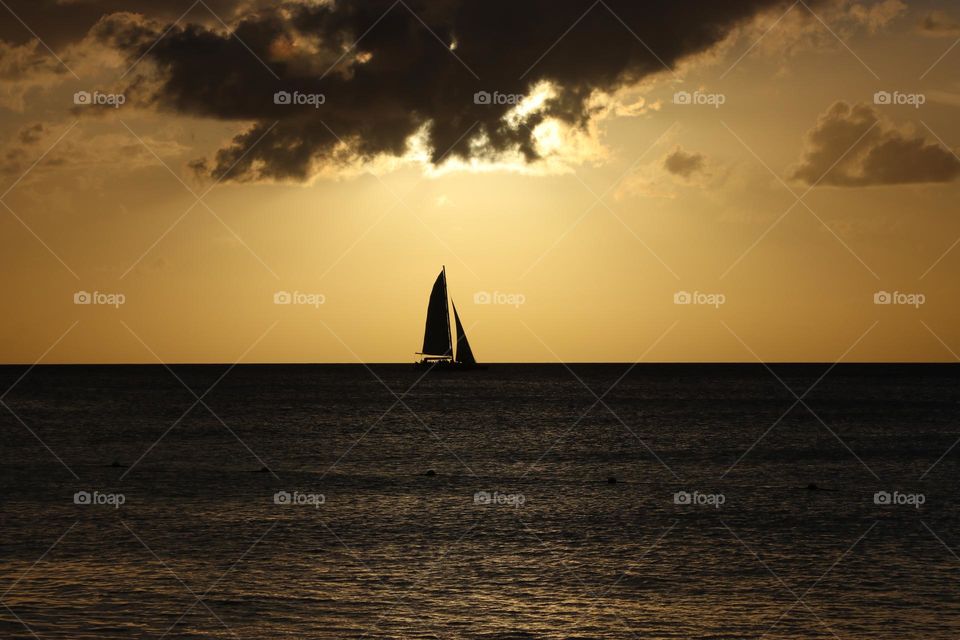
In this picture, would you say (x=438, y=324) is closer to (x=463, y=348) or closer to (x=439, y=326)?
(x=439, y=326)

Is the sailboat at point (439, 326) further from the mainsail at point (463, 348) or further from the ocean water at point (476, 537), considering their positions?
the ocean water at point (476, 537)

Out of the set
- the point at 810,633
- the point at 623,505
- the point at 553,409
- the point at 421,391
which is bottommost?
the point at 810,633

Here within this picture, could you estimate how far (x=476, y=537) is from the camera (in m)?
37.1

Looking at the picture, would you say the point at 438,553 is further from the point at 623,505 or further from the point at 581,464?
the point at 581,464

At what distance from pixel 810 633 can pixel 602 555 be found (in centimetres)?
960

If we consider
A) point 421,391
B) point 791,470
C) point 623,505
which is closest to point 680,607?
point 623,505

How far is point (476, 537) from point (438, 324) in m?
126

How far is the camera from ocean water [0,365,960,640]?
26688 mm

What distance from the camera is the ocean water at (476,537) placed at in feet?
87.6

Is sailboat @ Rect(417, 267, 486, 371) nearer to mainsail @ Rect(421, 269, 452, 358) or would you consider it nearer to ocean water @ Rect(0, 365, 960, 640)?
mainsail @ Rect(421, 269, 452, 358)

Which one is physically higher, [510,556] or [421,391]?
[421,391]

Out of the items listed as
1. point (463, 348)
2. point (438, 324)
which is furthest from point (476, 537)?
point (463, 348)

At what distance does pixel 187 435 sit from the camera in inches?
3339

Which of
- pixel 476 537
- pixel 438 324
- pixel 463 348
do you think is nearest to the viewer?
pixel 476 537
